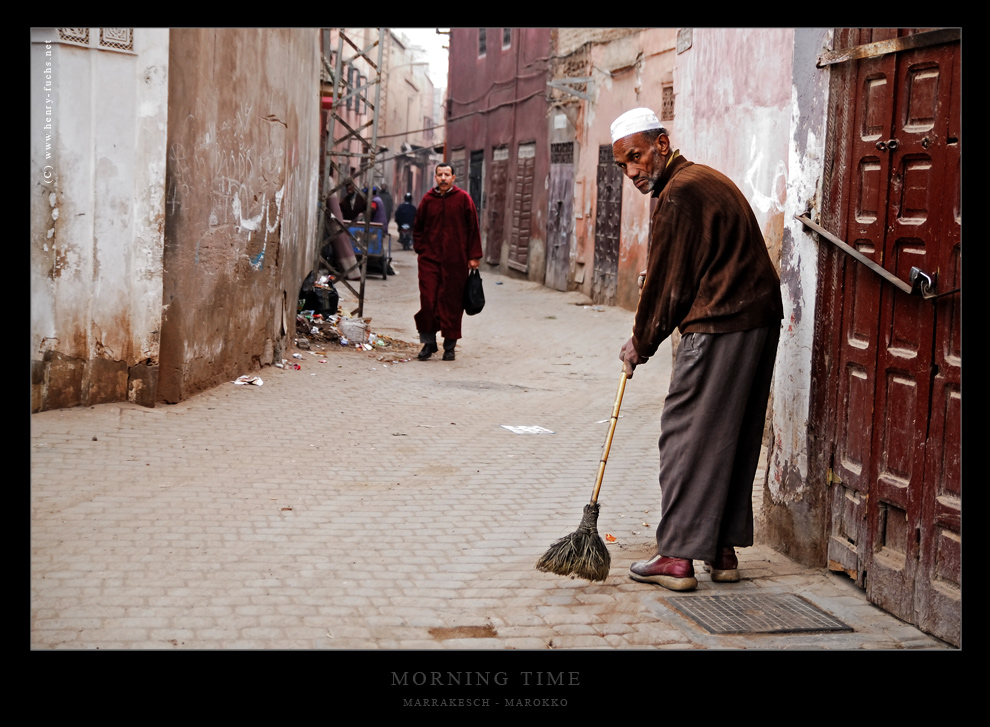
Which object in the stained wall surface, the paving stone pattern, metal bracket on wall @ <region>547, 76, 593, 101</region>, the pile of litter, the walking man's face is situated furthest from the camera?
metal bracket on wall @ <region>547, 76, 593, 101</region>

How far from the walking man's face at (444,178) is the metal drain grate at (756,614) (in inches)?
263

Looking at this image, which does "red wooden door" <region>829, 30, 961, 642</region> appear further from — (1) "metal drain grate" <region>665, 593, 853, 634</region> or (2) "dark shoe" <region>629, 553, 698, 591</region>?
(2) "dark shoe" <region>629, 553, 698, 591</region>

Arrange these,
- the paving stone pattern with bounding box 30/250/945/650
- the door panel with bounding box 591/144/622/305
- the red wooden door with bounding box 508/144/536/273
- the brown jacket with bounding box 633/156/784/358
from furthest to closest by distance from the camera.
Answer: the red wooden door with bounding box 508/144/536/273 < the door panel with bounding box 591/144/622/305 < the brown jacket with bounding box 633/156/784/358 < the paving stone pattern with bounding box 30/250/945/650

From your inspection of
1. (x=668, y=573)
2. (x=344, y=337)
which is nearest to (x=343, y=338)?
(x=344, y=337)

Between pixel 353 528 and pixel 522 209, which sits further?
pixel 522 209

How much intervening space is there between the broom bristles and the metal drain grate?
11.7 inches

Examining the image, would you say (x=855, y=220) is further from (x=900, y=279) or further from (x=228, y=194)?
(x=228, y=194)

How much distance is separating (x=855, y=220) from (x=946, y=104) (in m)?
0.62

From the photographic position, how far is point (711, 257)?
3.84m

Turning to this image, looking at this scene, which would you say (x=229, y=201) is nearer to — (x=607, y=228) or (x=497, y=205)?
(x=607, y=228)

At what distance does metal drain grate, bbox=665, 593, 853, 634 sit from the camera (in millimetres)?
3576

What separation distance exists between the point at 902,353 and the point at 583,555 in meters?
1.40

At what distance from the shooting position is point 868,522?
12.6ft

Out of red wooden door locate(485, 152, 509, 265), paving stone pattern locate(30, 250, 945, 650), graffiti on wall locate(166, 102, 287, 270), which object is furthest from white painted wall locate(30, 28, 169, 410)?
red wooden door locate(485, 152, 509, 265)
